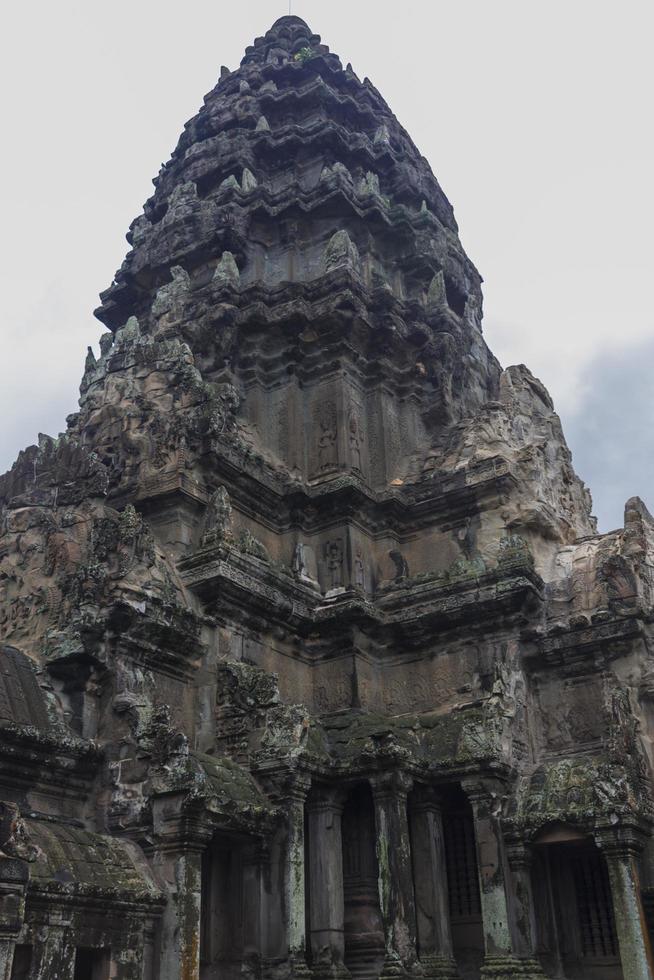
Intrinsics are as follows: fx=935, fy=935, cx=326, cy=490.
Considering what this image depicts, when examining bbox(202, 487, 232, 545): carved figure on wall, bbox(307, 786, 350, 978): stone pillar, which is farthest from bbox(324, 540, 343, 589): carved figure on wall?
bbox(307, 786, 350, 978): stone pillar

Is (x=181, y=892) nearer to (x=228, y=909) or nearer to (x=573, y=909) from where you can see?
(x=228, y=909)

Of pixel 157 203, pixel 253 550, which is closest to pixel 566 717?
pixel 253 550

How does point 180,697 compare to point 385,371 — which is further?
→ point 385,371

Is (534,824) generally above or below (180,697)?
below

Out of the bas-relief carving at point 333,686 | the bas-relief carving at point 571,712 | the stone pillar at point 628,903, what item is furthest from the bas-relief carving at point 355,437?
the stone pillar at point 628,903

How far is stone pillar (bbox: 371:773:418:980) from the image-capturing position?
1238 centimetres

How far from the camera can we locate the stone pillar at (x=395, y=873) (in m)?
12.4

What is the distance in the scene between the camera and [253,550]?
1562cm

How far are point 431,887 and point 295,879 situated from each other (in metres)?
2.28

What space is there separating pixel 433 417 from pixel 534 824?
31.3 feet

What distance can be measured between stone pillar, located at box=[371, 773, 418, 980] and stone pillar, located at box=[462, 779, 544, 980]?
97 cm

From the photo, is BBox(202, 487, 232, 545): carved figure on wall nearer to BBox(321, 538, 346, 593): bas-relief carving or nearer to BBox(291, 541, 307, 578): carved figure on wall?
BBox(291, 541, 307, 578): carved figure on wall

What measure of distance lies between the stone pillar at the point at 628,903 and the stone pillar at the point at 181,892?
5.19 meters

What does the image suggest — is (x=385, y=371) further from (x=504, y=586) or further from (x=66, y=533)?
(x=66, y=533)
